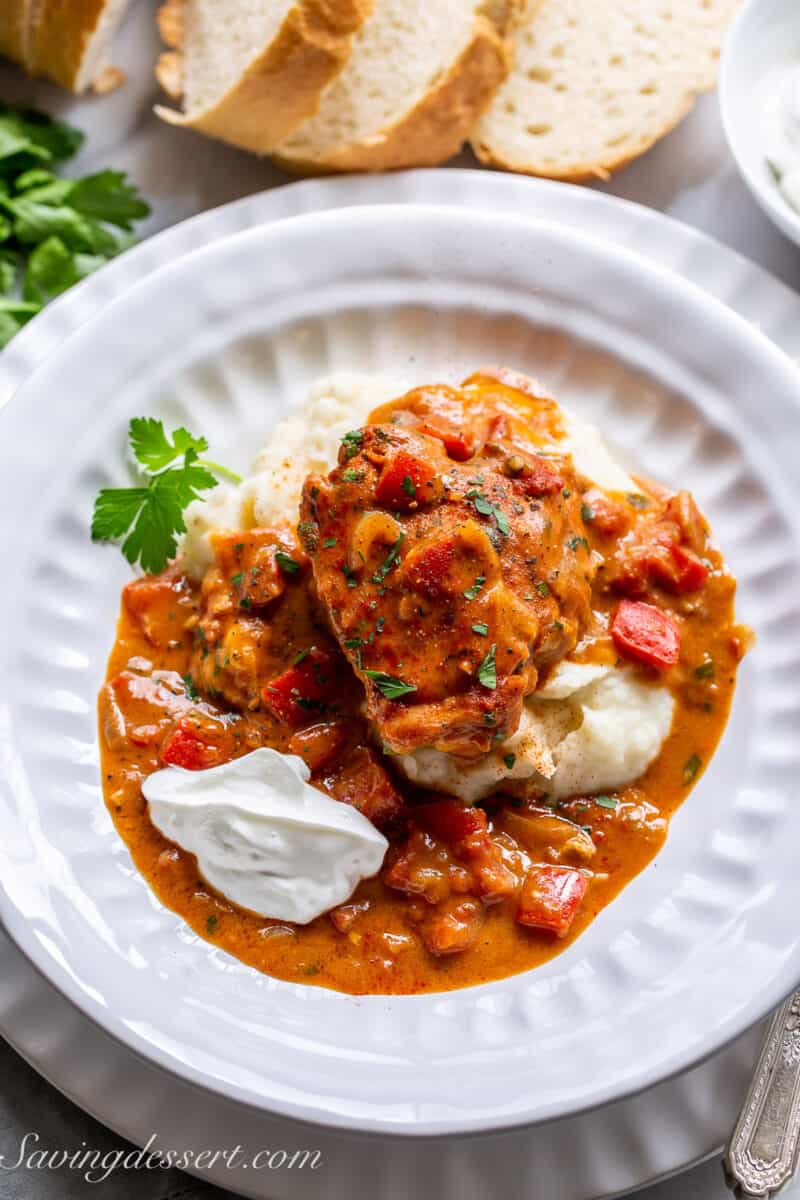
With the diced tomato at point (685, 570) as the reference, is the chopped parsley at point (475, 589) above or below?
above

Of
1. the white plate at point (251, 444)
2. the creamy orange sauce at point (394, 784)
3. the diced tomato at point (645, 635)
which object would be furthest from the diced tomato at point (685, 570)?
the white plate at point (251, 444)

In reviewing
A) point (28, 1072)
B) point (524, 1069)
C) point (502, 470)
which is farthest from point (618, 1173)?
point (502, 470)

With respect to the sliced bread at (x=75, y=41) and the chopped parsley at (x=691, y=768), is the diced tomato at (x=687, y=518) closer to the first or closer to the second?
the chopped parsley at (x=691, y=768)

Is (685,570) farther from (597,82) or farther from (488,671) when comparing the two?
(597,82)

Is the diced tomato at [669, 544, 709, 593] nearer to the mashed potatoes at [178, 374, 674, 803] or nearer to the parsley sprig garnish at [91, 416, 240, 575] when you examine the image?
the mashed potatoes at [178, 374, 674, 803]

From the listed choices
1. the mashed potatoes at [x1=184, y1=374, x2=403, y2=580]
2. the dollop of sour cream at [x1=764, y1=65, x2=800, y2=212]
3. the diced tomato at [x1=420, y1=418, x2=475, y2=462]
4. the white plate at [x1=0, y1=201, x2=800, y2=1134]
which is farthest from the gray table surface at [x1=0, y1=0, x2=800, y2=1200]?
the diced tomato at [x1=420, y1=418, x2=475, y2=462]
